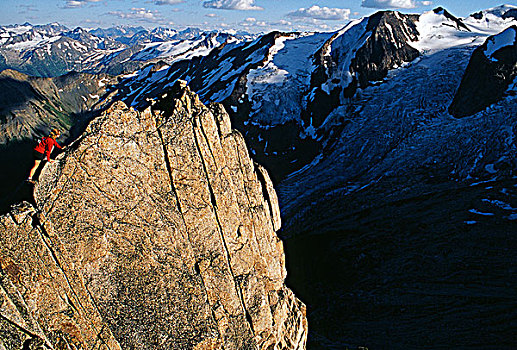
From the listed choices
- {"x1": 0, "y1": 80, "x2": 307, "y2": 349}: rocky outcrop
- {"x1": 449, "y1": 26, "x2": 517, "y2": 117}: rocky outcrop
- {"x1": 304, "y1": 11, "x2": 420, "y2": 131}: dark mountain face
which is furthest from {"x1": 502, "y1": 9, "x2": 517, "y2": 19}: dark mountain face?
{"x1": 0, "y1": 80, "x2": 307, "y2": 349}: rocky outcrop

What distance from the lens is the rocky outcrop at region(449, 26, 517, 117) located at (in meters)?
59.5

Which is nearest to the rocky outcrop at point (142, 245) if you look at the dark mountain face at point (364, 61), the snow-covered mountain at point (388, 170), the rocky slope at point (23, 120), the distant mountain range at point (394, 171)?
the distant mountain range at point (394, 171)

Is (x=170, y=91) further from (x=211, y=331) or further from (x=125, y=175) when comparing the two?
(x=211, y=331)

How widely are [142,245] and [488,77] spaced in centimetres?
6661

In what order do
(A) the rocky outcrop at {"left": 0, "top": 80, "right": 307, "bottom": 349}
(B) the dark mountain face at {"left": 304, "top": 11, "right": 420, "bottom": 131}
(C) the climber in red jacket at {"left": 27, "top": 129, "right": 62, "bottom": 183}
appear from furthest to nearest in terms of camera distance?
(B) the dark mountain face at {"left": 304, "top": 11, "right": 420, "bottom": 131} < (C) the climber in red jacket at {"left": 27, "top": 129, "right": 62, "bottom": 183} < (A) the rocky outcrop at {"left": 0, "top": 80, "right": 307, "bottom": 349}

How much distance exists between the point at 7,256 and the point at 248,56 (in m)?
110

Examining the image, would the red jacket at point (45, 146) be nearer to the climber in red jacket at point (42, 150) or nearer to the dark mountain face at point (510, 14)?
the climber in red jacket at point (42, 150)

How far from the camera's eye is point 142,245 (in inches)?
765

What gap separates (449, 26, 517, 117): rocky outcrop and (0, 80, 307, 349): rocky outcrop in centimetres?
5267

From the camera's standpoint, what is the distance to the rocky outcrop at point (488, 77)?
59.5 metres

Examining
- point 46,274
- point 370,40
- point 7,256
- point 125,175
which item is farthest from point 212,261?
point 370,40

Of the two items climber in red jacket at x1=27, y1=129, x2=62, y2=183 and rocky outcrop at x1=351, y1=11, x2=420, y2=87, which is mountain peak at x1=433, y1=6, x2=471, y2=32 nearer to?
rocky outcrop at x1=351, y1=11, x2=420, y2=87

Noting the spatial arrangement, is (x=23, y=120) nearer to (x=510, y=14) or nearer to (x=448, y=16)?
(x=448, y=16)

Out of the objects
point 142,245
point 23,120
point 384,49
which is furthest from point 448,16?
point 23,120
